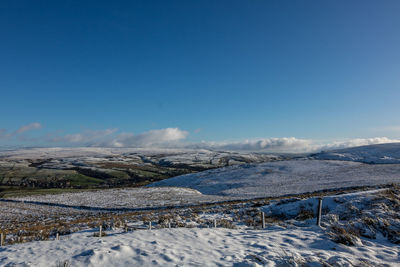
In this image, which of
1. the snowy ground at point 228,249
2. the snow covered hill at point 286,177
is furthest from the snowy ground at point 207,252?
the snow covered hill at point 286,177

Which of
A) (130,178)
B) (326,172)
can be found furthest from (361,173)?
(130,178)

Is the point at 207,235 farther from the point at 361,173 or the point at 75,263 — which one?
the point at 361,173

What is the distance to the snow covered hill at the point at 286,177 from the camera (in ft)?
144

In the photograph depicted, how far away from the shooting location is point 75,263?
23.4ft

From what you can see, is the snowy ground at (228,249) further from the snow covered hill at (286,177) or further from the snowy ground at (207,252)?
the snow covered hill at (286,177)

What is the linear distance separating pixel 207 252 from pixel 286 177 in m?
51.8

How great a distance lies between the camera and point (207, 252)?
27.0ft

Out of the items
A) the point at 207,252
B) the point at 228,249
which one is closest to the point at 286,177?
the point at 228,249

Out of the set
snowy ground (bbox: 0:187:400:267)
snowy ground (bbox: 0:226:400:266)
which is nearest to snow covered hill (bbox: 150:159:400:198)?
snowy ground (bbox: 0:187:400:267)

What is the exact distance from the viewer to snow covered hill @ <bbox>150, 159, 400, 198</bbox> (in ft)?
144

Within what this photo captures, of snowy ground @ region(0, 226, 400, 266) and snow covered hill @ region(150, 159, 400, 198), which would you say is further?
snow covered hill @ region(150, 159, 400, 198)

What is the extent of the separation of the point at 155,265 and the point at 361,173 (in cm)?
5673

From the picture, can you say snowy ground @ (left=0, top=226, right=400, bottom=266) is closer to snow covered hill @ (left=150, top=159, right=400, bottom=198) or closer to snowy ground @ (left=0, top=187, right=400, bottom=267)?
snowy ground @ (left=0, top=187, right=400, bottom=267)

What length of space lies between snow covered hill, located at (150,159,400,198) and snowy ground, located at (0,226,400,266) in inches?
1282
